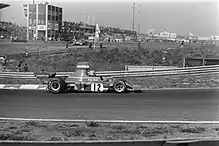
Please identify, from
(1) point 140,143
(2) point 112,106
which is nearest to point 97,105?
(2) point 112,106

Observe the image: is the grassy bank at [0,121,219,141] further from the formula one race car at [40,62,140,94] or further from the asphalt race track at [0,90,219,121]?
the formula one race car at [40,62,140,94]

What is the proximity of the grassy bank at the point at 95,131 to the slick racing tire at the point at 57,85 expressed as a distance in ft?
16.2

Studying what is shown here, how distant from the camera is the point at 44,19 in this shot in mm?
11141

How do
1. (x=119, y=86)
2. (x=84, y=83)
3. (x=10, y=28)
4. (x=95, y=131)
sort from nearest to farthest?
(x=95, y=131) < (x=10, y=28) < (x=84, y=83) < (x=119, y=86)

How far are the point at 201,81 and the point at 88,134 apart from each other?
1177 centimetres

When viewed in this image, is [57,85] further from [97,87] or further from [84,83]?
[97,87]

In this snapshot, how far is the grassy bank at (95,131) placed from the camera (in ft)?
18.3

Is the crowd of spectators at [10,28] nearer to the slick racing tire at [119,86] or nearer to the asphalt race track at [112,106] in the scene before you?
the asphalt race track at [112,106]

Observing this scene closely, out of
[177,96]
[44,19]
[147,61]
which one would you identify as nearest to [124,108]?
[177,96]

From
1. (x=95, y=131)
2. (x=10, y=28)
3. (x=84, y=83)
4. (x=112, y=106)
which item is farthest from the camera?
(x=84, y=83)

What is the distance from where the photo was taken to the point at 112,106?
9.31 meters

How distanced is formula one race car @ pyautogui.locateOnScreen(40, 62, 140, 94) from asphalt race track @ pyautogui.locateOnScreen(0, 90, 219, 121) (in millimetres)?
342

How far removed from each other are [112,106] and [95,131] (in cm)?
327

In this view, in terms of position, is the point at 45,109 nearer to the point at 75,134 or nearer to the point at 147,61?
the point at 75,134
